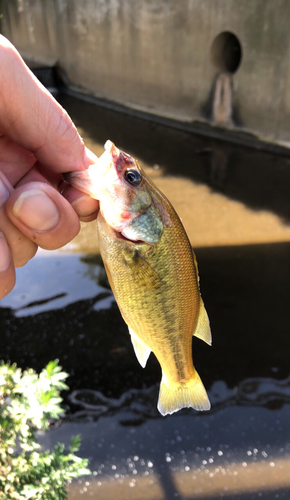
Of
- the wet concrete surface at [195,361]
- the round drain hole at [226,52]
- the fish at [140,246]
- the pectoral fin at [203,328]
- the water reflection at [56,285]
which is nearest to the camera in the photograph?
the fish at [140,246]

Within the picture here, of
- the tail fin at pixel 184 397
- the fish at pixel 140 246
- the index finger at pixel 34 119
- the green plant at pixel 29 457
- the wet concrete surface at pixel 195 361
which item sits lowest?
the wet concrete surface at pixel 195 361

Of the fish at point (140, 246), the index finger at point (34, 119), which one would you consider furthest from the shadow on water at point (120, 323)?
the index finger at point (34, 119)

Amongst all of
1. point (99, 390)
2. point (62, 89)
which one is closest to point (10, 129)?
point (99, 390)

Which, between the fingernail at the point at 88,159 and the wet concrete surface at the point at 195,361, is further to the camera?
the wet concrete surface at the point at 195,361

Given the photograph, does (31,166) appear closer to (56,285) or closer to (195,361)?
(195,361)

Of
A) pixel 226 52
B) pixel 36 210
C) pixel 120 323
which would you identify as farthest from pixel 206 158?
pixel 36 210

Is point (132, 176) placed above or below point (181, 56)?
above

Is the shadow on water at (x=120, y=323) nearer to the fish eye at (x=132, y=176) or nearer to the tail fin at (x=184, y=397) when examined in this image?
the tail fin at (x=184, y=397)
